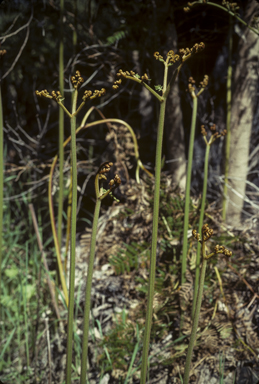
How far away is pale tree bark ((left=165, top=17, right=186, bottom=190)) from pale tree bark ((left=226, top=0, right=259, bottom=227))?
208mm

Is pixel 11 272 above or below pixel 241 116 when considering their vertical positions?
below

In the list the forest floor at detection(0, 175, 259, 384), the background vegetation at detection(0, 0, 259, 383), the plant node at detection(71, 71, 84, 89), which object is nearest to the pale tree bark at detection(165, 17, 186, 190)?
the background vegetation at detection(0, 0, 259, 383)

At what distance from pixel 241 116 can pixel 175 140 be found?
0.94 ft

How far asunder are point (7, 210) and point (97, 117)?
725 millimetres

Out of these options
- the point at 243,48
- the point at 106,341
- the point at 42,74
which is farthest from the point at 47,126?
the point at 106,341

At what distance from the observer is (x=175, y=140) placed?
4.60 ft

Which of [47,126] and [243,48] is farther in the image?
[47,126]

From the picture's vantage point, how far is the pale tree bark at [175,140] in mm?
1376

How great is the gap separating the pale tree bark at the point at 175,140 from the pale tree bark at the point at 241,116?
8.2 inches

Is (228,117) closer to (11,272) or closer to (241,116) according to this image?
(241,116)

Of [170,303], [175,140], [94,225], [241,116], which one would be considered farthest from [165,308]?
[241,116]

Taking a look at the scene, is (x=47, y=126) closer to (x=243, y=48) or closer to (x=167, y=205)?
Result: (x=167, y=205)

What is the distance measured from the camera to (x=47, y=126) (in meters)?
1.78

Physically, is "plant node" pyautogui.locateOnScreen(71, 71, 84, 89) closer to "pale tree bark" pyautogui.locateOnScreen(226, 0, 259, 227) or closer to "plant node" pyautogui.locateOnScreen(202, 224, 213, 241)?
"plant node" pyautogui.locateOnScreen(202, 224, 213, 241)
